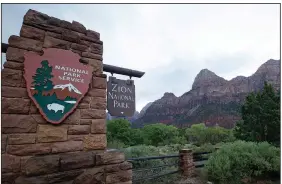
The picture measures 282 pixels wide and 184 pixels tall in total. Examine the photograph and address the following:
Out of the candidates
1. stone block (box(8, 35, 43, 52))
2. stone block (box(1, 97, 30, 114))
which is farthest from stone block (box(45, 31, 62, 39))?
stone block (box(1, 97, 30, 114))

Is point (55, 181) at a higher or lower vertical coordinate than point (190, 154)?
higher

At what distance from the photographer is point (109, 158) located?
2990mm

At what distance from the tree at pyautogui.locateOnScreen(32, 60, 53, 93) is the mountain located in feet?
255

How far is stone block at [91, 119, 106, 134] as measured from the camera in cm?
301

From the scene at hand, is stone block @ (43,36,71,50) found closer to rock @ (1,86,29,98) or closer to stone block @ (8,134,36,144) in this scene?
rock @ (1,86,29,98)

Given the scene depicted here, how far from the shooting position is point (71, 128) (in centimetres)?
281

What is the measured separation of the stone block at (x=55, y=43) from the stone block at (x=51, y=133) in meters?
0.99

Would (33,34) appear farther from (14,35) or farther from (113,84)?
(113,84)

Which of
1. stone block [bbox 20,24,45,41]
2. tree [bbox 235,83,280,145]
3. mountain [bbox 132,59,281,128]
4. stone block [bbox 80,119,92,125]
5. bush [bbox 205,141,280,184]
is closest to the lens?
stone block [bbox 20,24,45,41]

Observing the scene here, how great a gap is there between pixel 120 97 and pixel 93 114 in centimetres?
64

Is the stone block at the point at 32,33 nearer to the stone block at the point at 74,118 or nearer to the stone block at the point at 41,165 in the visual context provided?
the stone block at the point at 74,118

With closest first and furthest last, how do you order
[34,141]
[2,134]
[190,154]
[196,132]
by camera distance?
[2,134] → [34,141] → [190,154] → [196,132]

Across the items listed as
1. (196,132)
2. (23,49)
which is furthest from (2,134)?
(196,132)

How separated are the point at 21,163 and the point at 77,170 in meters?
0.61
